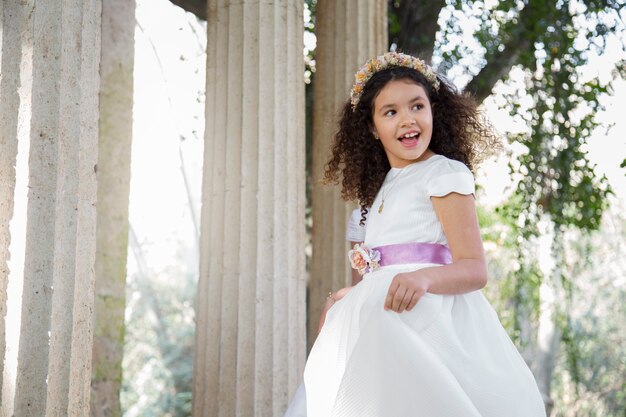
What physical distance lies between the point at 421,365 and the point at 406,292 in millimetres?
189

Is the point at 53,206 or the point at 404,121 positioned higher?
the point at 404,121

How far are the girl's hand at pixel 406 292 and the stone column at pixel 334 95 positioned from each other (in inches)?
108

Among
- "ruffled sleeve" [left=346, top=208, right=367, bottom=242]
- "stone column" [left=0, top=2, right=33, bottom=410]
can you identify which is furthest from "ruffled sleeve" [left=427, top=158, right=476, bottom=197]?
"stone column" [left=0, top=2, right=33, bottom=410]

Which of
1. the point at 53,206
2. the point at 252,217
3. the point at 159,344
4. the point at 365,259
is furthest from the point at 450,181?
the point at 159,344

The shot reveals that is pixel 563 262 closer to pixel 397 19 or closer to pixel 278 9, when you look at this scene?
pixel 397 19

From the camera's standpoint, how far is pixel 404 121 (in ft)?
8.12

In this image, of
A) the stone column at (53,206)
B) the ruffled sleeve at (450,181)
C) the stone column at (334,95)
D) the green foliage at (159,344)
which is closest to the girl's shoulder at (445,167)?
the ruffled sleeve at (450,181)

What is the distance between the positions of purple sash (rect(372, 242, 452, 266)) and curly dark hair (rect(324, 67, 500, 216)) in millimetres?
383

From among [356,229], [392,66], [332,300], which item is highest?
[392,66]

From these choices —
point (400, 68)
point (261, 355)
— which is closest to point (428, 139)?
point (400, 68)

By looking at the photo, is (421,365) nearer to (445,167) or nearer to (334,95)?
(445,167)

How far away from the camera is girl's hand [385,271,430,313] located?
2062mm

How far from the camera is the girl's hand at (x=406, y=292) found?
2062 millimetres

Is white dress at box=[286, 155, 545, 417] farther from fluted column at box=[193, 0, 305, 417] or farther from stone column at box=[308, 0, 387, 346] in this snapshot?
stone column at box=[308, 0, 387, 346]
